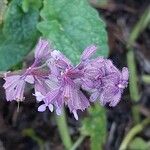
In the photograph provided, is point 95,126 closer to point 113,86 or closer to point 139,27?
point 139,27

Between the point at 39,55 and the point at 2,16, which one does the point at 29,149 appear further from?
the point at 39,55

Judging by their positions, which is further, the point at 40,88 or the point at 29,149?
the point at 29,149

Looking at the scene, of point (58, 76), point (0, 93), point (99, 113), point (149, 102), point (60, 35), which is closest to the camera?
point (58, 76)

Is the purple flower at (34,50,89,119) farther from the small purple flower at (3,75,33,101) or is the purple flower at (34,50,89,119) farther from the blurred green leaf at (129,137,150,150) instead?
the blurred green leaf at (129,137,150,150)

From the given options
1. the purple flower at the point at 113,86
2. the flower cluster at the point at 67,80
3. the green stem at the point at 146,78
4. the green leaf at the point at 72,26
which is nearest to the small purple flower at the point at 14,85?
the flower cluster at the point at 67,80

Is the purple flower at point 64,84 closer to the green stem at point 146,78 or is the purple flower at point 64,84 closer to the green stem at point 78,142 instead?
the green stem at point 78,142

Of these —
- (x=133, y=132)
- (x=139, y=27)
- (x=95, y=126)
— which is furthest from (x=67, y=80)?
(x=139, y=27)

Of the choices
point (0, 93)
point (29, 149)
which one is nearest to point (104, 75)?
point (0, 93)
